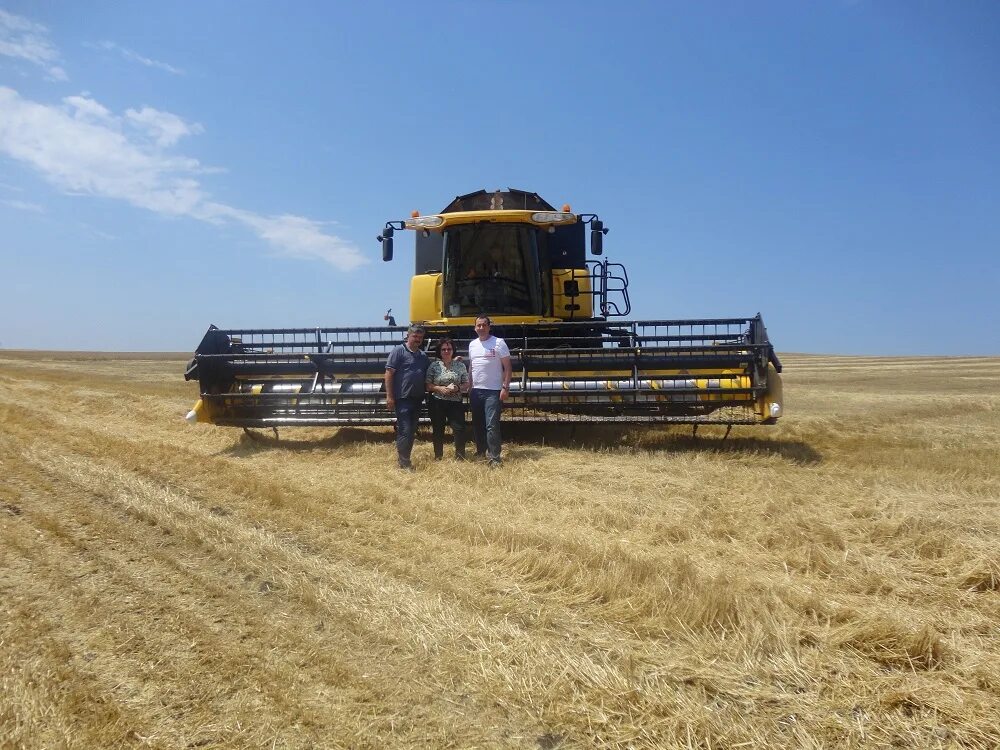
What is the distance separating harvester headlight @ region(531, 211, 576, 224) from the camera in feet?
30.8

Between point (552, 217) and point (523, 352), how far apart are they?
6.59ft

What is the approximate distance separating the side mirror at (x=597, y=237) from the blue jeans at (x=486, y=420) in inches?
127

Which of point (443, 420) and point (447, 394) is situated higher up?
point (447, 394)

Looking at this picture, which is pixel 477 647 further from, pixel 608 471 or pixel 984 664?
pixel 608 471

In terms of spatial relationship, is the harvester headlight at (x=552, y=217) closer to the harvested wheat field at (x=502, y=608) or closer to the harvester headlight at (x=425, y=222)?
the harvester headlight at (x=425, y=222)

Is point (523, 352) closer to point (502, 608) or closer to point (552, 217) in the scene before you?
point (552, 217)

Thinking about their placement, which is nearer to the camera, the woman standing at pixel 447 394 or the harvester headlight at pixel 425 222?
the woman standing at pixel 447 394

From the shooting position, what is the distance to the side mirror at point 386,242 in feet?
32.8

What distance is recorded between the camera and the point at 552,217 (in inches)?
370

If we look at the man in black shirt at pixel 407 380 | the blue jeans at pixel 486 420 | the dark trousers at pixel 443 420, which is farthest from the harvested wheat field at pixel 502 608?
the dark trousers at pixel 443 420

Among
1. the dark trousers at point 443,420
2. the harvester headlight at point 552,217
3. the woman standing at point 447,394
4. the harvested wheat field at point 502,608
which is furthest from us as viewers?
the harvester headlight at point 552,217

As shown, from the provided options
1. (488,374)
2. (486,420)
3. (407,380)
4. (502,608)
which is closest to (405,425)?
(407,380)

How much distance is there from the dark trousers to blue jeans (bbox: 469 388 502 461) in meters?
0.15

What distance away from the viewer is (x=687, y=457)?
7387 mm
